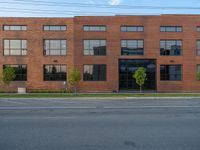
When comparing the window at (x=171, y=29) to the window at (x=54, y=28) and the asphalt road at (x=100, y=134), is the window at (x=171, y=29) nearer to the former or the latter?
the window at (x=54, y=28)

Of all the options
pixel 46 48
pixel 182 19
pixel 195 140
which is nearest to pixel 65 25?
pixel 46 48

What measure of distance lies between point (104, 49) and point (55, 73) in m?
A: 7.90

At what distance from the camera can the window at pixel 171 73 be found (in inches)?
1527

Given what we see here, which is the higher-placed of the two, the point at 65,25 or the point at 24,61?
the point at 65,25

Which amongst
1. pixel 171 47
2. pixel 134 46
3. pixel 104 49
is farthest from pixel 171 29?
pixel 104 49

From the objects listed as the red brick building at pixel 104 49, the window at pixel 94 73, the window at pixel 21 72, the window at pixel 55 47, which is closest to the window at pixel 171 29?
the red brick building at pixel 104 49

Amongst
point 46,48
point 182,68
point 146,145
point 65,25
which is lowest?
point 146,145

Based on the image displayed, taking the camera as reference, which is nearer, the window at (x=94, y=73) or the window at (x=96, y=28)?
the window at (x=94, y=73)

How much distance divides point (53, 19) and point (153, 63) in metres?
15.9

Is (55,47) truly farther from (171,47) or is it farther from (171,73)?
(171,73)

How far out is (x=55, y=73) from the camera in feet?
128

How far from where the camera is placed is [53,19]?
38.8 meters

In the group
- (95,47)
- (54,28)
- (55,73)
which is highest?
(54,28)

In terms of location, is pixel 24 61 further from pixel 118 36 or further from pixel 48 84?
pixel 118 36
